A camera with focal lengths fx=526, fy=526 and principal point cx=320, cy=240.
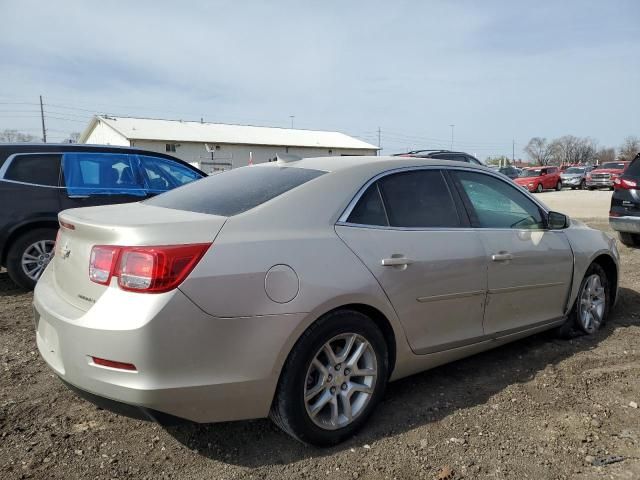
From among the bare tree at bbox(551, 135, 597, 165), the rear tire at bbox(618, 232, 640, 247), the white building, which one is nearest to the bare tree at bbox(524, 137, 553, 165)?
the bare tree at bbox(551, 135, 597, 165)

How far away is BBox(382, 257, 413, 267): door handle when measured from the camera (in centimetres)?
287

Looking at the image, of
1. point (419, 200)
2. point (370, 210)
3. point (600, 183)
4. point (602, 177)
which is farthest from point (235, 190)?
point (600, 183)

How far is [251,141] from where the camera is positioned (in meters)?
50.1

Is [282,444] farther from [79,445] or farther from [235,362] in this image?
[79,445]

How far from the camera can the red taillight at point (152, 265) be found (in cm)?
228

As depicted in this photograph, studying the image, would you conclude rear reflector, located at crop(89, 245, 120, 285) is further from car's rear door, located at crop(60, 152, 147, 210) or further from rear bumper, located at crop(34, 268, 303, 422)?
car's rear door, located at crop(60, 152, 147, 210)

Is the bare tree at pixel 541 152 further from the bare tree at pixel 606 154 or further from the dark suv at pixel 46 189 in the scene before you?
the dark suv at pixel 46 189

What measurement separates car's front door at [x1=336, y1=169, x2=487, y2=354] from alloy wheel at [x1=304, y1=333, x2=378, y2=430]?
33 cm

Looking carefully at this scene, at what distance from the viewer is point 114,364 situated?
2.29m

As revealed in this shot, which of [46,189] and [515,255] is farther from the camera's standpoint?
[46,189]

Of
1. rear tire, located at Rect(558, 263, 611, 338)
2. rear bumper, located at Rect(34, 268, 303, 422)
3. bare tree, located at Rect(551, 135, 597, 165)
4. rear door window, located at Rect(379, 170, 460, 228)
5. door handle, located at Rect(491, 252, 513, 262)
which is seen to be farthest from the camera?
bare tree, located at Rect(551, 135, 597, 165)

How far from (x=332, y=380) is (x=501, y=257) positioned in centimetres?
151

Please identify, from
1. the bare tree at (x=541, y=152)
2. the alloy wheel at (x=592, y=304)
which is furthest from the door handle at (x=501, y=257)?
the bare tree at (x=541, y=152)

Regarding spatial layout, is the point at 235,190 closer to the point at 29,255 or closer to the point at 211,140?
the point at 29,255
